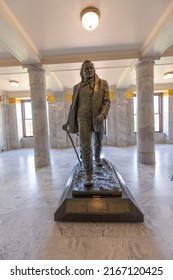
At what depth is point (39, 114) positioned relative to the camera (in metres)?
5.13

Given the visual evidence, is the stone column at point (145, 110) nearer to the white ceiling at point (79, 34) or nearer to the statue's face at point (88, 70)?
the white ceiling at point (79, 34)

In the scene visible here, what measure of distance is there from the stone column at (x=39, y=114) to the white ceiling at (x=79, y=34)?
1.15 feet

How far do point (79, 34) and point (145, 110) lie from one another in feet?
8.65

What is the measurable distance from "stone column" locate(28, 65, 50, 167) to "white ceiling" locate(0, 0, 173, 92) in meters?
0.35

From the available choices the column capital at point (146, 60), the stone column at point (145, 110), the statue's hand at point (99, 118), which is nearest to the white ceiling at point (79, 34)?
the column capital at point (146, 60)

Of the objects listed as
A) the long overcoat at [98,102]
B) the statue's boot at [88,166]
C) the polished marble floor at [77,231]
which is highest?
the long overcoat at [98,102]

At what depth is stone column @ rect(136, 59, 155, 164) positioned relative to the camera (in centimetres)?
482

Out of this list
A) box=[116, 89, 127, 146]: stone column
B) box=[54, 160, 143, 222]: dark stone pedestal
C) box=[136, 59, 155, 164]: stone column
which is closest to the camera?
box=[54, 160, 143, 222]: dark stone pedestal

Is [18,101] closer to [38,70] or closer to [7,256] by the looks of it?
[38,70]

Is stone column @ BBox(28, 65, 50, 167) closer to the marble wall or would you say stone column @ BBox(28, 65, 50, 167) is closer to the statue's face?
the statue's face

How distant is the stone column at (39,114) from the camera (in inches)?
197

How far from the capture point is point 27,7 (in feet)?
9.36

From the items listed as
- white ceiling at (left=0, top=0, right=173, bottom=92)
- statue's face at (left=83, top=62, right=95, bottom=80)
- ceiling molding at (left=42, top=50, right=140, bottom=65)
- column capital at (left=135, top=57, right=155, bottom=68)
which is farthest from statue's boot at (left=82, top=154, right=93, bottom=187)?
column capital at (left=135, top=57, right=155, bottom=68)

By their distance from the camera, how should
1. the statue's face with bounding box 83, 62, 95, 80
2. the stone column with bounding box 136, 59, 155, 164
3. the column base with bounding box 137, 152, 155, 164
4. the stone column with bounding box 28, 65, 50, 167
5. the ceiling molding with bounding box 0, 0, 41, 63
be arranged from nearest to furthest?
the statue's face with bounding box 83, 62, 95, 80 < the ceiling molding with bounding box 0, 0, 41, 63 < the stone column with bounding box 136, 59, 155, 164 < the stone column with bounding box 28, 65, 50, 167 < the column base with bounding box 137, 152, 155, 164
